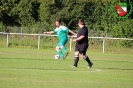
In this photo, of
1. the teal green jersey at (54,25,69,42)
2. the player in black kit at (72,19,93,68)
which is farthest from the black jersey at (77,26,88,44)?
the teal green jersey at (54,25,69,42)

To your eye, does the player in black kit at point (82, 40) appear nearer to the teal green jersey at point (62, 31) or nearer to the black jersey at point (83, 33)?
the black jersey at point (83, 33)

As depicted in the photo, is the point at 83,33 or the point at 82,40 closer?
the point at 83,33

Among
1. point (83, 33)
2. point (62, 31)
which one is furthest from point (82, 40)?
point (62, 31)

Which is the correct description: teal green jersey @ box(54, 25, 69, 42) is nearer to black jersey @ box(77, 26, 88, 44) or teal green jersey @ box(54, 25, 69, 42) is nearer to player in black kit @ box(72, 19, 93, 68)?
player in black kit @ box(72, 19, 93, 68)

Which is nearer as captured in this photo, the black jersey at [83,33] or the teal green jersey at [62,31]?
the black jersey at [83,33]

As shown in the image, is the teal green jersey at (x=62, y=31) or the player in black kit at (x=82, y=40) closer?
the player in black kit at (x=82, y=40)

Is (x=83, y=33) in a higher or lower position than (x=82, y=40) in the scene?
higher

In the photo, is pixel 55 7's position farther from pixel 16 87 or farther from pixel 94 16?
pixel 16 87

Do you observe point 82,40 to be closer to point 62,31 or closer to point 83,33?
point 83,33

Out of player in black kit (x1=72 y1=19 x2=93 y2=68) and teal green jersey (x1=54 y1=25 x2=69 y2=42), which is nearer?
player in black kit (x1=72 y1=19 x2=93 y2=68)

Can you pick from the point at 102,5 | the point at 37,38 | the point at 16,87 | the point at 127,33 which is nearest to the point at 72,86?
the point at 16,87

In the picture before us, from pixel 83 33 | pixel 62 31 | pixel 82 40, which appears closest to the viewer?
pixel 83 33

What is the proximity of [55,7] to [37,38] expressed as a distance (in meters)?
14.7

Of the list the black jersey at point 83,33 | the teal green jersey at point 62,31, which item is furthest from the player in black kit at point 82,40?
the teal green jersey at point 62,31
